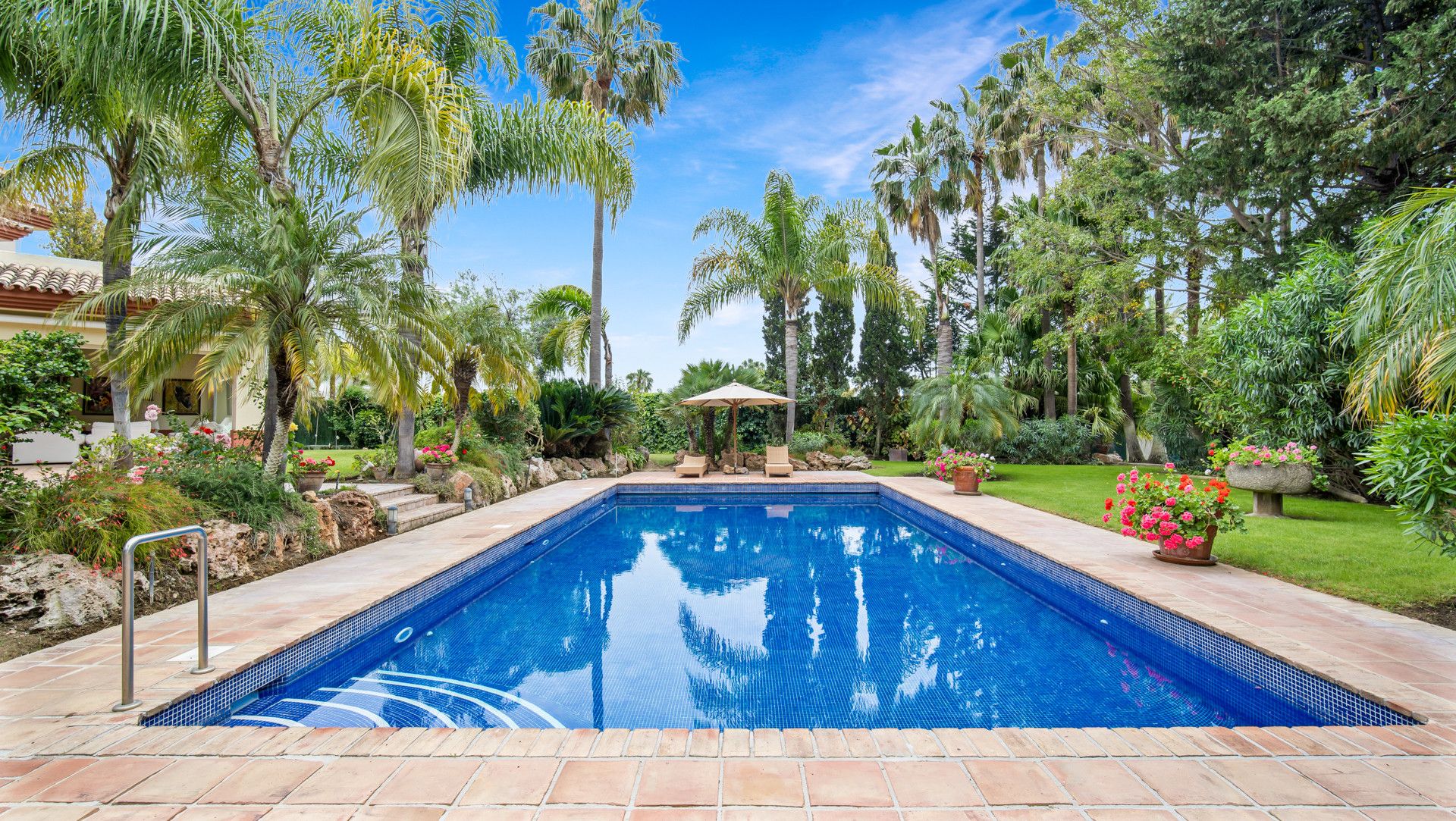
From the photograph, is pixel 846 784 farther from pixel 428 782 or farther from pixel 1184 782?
pixel 428 782

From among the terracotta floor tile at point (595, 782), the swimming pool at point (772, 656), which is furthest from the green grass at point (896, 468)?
the terracotta floor tile at point (595, 782)

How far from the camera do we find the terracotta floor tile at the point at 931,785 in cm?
229

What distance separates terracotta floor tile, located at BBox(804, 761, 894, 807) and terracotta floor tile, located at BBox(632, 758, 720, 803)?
1.16 ft

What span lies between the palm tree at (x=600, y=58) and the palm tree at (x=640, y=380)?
1022 cm

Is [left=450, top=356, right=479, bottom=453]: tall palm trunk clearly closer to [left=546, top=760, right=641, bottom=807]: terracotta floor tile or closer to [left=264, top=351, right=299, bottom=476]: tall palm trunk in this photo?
[left=264, top=351, right=299, bottom=476]: tall palm trunk

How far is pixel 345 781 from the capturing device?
2.43 m

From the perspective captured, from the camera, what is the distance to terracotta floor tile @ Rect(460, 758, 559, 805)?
7.57ft

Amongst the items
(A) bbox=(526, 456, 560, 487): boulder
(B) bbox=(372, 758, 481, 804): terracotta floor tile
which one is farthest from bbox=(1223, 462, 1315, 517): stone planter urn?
(A) bbox=(526, 456, 560, 487): boulder

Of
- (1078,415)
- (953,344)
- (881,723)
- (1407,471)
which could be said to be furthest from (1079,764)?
(953,344)

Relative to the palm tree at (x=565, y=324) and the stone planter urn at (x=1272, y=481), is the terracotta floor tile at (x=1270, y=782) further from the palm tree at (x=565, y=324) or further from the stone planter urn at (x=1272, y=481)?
the palm tree at (x=565, y=324)

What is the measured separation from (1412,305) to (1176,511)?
2.39m

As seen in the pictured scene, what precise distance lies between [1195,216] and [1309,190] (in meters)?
2.65

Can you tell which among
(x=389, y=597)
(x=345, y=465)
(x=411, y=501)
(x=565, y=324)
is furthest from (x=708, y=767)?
(x=565, y=324)

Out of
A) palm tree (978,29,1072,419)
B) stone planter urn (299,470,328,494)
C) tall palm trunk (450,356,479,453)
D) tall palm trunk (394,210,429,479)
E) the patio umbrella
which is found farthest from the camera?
palm tree (978,29,1072,419)
